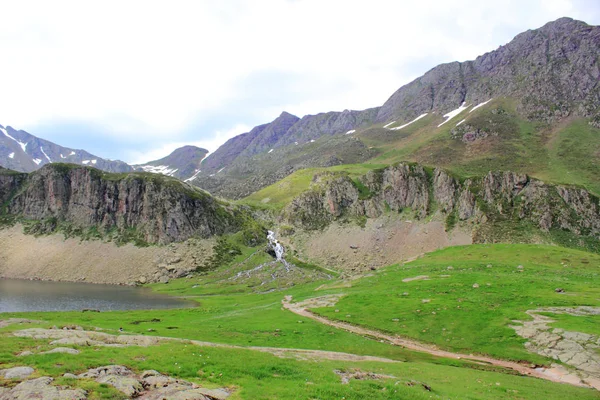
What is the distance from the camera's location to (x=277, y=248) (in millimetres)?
170375

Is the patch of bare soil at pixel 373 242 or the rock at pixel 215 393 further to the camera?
the patch of bare soil at pixel 373 242

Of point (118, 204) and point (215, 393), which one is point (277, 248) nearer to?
point (118, 204)

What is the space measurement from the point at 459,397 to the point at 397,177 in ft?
558

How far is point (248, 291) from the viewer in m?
122

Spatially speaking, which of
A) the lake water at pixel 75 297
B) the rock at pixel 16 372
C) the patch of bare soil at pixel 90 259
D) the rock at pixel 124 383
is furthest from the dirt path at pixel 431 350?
the patch of bare soil at pixel 90 259

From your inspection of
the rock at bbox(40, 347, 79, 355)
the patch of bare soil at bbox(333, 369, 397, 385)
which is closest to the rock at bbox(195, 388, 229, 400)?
the patch of bare soil at bbox(333, 369, 397, 385)

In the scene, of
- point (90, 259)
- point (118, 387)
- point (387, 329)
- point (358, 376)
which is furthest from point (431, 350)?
point (90, 259)

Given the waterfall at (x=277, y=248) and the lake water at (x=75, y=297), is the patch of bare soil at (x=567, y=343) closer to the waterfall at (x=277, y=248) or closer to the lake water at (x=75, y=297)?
the lake water at (x=75, y=297)

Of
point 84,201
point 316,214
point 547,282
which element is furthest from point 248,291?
point 84,201

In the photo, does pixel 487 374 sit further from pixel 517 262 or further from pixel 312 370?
pixel 517 262

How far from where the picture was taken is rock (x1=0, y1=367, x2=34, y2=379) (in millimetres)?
17133

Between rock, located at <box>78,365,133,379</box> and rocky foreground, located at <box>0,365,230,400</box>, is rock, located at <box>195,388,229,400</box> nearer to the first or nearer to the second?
rocky foreground, located at <box>0,365,230,400</box>

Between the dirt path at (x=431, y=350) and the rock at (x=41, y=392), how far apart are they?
126 feet

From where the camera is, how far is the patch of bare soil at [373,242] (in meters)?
142
